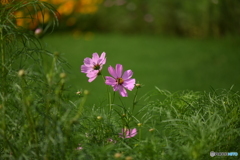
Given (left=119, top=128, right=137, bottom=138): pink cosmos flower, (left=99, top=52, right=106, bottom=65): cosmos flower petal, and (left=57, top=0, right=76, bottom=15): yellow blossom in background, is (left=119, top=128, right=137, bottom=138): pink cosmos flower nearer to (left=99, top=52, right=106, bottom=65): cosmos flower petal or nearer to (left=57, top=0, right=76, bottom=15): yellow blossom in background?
(left=99, top=52, right=106, bottom=65): cosmos flower petal

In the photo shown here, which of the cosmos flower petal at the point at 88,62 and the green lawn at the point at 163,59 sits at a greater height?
the green lawn at the point at 163,59

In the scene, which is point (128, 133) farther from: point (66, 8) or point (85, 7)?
point (85, 7)

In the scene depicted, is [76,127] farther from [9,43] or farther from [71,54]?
[71,54]

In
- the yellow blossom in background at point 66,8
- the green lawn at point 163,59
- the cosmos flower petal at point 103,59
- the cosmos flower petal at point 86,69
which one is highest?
the yellow blossom in background at point 66,8

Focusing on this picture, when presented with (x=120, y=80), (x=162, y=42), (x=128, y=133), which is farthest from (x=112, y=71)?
(x=162, y=42)

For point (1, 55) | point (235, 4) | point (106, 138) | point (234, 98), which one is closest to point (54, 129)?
point (106, 138)

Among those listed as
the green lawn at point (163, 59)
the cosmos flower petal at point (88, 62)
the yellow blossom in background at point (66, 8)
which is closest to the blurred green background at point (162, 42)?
the green lawn at point (163, 59)

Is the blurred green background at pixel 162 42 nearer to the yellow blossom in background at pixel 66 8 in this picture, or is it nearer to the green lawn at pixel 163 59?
the green lawn at pixel 163 59
